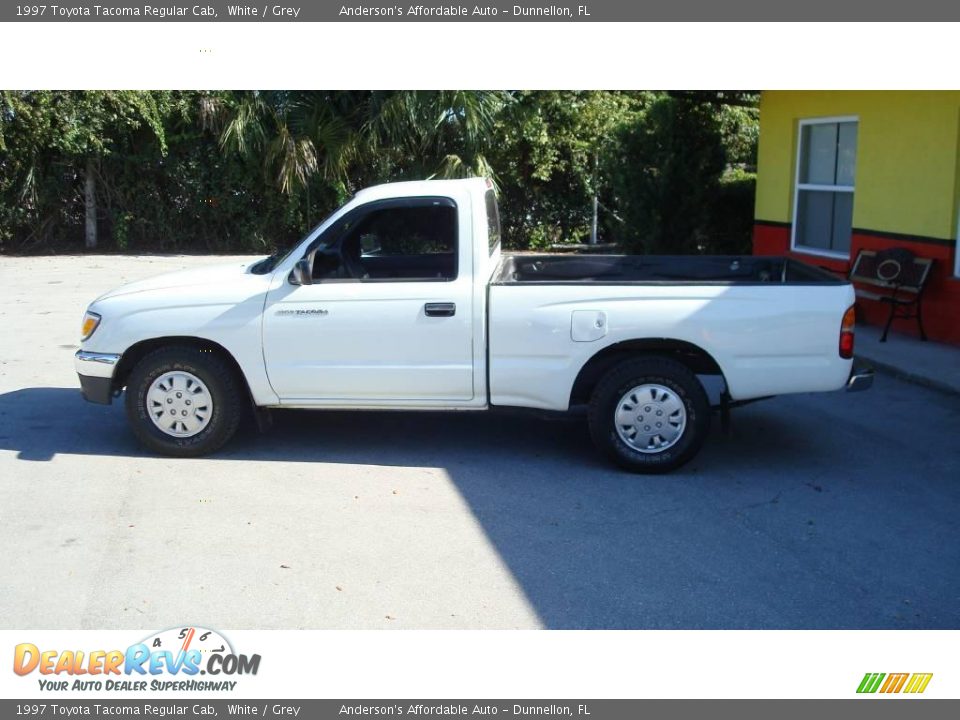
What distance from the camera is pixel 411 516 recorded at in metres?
6.13

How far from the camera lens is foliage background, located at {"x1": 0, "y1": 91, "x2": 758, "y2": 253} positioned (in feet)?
62.7

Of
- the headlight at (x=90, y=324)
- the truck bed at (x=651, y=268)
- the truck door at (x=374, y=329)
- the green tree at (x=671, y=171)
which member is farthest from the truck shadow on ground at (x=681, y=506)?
the green tree at (x=671, y=171)

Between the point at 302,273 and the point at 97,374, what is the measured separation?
1655 millimetres

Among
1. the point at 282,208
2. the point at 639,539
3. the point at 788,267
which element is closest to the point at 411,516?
the point at 639,539

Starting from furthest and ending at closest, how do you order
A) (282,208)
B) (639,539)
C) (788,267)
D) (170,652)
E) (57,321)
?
(282,208), (57,321), (788,267), (639,539), (170,652)

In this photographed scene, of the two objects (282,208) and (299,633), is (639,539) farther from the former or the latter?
(282,208)

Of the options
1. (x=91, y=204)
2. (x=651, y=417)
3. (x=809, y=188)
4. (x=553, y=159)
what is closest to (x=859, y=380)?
(x=651, y=417)

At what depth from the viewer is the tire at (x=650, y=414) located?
680cm

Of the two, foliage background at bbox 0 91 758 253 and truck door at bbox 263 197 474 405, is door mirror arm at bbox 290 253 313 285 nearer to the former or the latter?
truck door at bbox 263 197 474 405

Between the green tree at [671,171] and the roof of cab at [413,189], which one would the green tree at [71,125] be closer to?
the green tree at [671,171]

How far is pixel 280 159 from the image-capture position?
19.5 m

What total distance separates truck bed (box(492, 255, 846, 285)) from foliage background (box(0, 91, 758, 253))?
28.8ft

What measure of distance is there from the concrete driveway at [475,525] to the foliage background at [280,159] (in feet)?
32.6

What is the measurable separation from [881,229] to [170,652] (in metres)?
9.86
